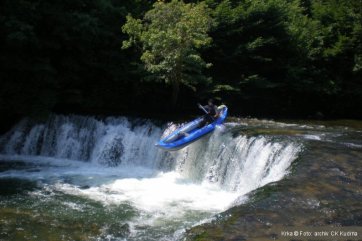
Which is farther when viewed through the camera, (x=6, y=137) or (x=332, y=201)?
(x=6, y=137)

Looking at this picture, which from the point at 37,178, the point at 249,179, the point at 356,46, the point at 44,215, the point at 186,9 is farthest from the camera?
the point at 356,46

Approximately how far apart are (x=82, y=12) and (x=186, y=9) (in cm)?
454

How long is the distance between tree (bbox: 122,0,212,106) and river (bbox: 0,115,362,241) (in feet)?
8.22

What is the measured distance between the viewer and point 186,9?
17.5 meters

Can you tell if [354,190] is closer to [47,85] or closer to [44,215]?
[44,215]

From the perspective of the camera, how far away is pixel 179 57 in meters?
17.0

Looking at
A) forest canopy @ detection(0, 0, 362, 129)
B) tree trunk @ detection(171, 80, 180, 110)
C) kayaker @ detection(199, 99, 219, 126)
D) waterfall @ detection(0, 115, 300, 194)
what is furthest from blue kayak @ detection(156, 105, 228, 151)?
tree trunk @ detection(171, 80, 180, 110)

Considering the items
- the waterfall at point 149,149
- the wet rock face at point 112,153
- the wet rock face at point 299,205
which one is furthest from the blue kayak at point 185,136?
the wet rock face at point 299,205

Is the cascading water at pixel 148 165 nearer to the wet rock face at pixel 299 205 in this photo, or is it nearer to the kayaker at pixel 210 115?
the kayaker at pixel 210 115

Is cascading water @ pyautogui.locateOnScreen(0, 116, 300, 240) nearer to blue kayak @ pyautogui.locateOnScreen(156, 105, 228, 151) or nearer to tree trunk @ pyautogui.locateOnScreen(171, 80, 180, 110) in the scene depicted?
blue kayak @ pyautogui.locateOnScreen(156, 105, 228, 151)

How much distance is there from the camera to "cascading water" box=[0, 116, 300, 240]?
36.9 ft

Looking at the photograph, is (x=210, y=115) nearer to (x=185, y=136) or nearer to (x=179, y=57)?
(x=185, y=136)

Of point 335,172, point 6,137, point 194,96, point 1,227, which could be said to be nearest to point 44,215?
point 1,227

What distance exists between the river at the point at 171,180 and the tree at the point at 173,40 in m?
2.50
